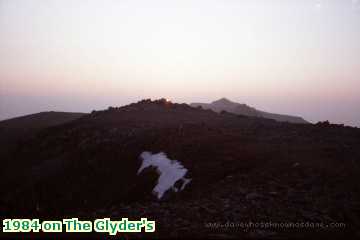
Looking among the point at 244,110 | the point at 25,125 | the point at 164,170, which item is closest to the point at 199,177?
the point at 164,170

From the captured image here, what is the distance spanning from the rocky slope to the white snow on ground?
44 cm

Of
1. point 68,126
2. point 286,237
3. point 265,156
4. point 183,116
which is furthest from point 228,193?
point 68,126

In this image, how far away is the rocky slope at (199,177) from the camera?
14.8m

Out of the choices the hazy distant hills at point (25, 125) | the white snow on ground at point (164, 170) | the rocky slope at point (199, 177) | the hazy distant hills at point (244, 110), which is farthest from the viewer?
the hazy distant hills at point (244, 110)

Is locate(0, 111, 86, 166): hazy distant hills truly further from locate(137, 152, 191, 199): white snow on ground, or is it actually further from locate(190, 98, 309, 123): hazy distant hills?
locate(190, 98, 309, 123): hazy distant hills

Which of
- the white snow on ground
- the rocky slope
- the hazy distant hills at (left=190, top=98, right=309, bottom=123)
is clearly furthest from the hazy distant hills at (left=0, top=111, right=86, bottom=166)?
the hazy distant hills at (left=190, top=98, right=309, bottom=123)

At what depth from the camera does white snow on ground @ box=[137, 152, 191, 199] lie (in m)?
22.1

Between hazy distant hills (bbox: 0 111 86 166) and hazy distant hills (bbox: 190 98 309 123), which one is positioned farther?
hazy distant hills (bbox: 190 98 309 123)

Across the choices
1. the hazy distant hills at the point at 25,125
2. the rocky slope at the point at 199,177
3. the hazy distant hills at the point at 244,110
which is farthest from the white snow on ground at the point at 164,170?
the hazy distant hills at the point at 244,110

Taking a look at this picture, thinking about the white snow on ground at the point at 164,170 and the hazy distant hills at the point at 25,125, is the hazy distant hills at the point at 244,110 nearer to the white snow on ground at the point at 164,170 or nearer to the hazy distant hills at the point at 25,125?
the hazy distant hills at the point at 25,125

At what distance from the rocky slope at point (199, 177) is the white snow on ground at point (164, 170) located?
1.45ft

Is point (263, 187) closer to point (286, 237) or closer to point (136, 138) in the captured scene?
point (286, 237)

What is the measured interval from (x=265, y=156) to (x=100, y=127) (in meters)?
24.9

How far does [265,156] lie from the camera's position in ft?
78.7
